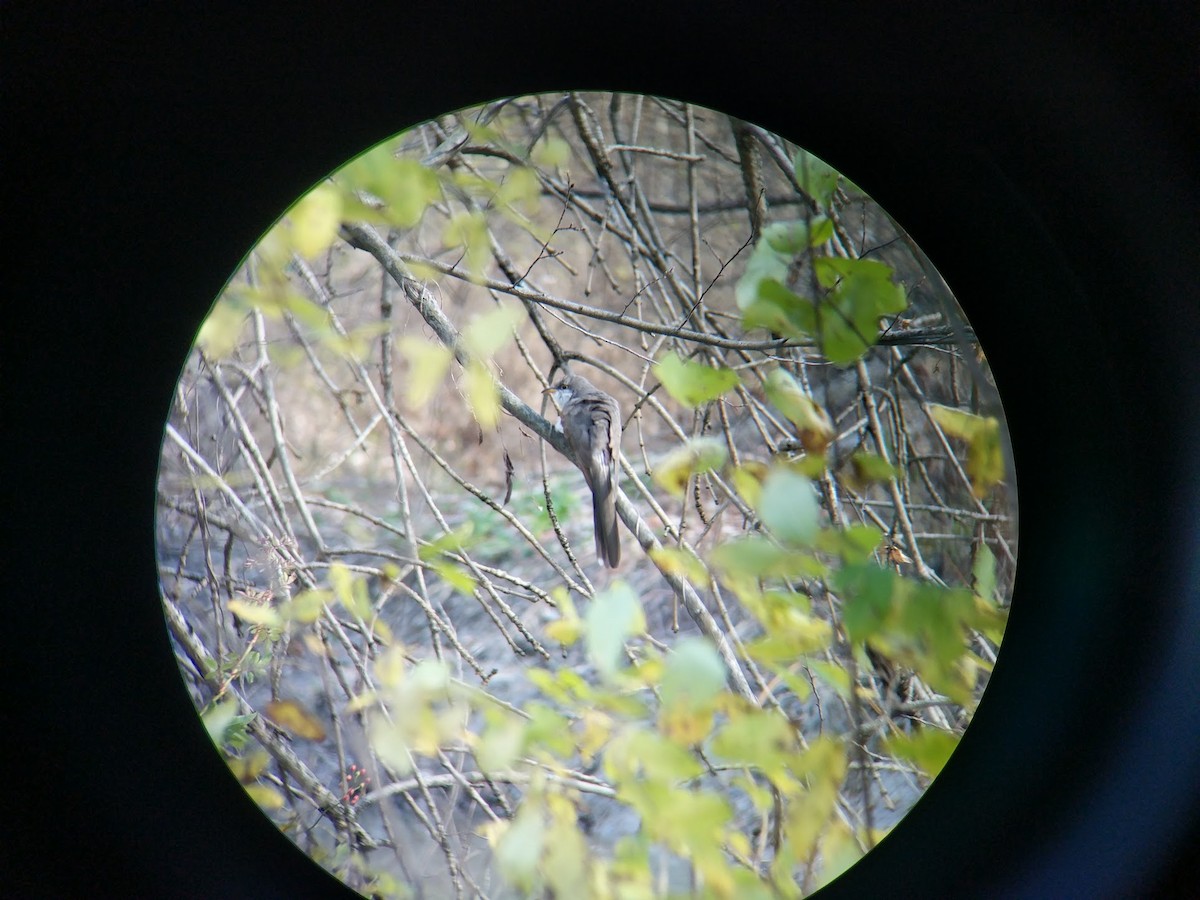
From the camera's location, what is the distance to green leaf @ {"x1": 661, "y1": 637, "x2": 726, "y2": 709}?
672 mm

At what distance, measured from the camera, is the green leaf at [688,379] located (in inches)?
25.4

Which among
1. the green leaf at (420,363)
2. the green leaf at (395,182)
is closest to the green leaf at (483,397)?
the green leaf at (420,363)

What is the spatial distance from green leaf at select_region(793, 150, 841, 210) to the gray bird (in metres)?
0.27

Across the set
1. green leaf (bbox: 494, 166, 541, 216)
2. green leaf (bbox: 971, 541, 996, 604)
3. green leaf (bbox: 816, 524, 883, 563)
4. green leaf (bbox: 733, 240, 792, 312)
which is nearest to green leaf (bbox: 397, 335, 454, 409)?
green leaf (bbox: 494, 166, 541, 216)

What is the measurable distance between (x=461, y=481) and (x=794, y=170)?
409mm

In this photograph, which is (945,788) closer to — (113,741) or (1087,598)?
(1087,598)

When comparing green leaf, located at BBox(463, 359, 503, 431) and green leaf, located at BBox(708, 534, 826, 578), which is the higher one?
green leaf, located at BBox(463, 359, 503, 431)

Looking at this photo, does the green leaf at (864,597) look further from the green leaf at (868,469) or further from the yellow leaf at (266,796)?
the yellow leaf at (266,796)

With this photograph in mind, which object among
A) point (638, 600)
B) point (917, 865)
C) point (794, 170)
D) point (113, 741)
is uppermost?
point (794, 170)

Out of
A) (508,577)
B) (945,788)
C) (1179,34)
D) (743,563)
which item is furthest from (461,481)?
(1179,34)

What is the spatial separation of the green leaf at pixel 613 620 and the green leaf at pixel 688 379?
176 mm

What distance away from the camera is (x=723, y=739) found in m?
0.68

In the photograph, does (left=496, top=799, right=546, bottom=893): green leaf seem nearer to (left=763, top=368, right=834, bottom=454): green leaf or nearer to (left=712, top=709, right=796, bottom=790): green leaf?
(left=712, top=709, right=796, bottom=790): green leaf

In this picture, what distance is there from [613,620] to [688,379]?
223 mm
